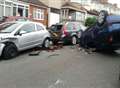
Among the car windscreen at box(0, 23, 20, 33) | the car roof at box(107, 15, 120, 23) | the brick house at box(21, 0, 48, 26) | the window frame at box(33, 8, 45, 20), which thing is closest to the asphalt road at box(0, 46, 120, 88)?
the car windscreen at box(0, 23, 20, 33)

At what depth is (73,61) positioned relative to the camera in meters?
11.7

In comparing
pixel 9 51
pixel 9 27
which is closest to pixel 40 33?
pixel 9 27

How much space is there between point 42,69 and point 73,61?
1953 millimetres

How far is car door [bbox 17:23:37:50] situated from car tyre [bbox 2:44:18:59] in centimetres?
45

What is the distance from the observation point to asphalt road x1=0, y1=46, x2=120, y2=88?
8.06m

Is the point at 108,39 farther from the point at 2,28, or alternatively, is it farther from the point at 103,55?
the point at 2,28

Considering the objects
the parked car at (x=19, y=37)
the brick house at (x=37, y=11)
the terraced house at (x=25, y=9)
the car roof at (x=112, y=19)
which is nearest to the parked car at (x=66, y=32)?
the parked car at (x=19, y=37)

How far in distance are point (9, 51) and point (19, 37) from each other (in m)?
0.94

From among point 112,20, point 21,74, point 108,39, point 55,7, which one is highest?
point 55,7

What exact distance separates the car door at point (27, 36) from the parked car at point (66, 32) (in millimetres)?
3399

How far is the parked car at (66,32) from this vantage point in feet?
58.0

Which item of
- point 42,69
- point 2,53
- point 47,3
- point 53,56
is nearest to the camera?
point 42,69

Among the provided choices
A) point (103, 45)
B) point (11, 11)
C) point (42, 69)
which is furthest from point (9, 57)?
point (11, 11)

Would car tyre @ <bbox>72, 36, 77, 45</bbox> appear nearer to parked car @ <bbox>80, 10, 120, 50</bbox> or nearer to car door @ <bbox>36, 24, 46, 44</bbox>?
car door @ <bbox>36, 24, 46, 44</bbox>
